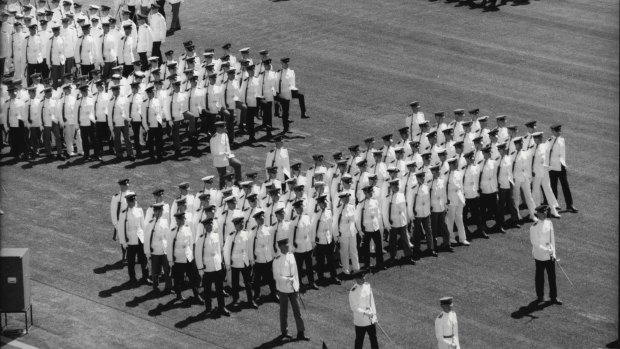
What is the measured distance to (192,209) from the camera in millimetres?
37500

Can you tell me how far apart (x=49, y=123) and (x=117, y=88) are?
225 cm

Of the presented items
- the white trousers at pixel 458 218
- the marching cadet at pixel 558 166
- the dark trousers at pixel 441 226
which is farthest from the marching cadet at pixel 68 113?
the marching cadet at pixel 558 166

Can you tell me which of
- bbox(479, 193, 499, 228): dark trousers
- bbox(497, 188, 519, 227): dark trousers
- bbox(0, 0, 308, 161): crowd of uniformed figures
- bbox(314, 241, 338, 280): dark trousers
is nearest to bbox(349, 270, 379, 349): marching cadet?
bbox(314, 241, 338, 280): dark trousers

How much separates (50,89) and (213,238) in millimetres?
10835

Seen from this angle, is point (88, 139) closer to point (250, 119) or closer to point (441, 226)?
point (250, 119)

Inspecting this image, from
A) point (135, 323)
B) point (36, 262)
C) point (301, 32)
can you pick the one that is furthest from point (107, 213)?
→ point (301, 32)

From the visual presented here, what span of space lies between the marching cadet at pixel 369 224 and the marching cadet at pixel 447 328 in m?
6.21

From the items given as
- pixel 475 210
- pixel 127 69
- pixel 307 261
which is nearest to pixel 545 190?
pixel 475 210

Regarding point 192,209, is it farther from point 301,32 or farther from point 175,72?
point 301,32

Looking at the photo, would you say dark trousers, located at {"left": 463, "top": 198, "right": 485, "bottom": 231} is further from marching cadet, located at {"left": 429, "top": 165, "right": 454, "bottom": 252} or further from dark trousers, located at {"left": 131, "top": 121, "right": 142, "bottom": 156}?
dark trousers, located at {"left": 131, "top": 121, "right": 142, "bottom": 156}

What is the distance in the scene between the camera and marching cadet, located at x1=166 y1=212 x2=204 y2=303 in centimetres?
3544

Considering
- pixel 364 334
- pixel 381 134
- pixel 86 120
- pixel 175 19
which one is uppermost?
pixel 175 19

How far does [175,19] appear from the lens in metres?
53.4

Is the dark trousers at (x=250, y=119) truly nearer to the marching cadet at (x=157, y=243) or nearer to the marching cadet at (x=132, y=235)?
the marching cadet at (x=132, y=235)
